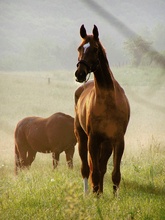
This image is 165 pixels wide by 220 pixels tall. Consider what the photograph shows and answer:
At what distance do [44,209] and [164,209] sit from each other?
1.35 metres

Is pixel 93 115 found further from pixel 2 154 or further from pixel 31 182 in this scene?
pixel 2 154

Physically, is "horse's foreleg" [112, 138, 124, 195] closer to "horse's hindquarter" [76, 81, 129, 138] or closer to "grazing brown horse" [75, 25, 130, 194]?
"grazing brown horse" [75, 25, 130, 194]

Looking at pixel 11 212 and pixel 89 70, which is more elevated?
pixel 89 70

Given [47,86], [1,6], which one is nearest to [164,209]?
Answer: [47,86]

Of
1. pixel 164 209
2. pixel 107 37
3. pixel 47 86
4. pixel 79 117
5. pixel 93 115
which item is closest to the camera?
pixel 164 209

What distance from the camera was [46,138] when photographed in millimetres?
10781

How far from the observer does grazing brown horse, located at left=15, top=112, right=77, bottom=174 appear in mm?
10289

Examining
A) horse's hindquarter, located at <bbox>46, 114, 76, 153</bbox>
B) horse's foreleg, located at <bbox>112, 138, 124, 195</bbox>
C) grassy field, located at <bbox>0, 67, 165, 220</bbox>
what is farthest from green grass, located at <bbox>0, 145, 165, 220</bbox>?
horse's hindquarter, located at <bbox>46, 114, 76, 153</bbox>

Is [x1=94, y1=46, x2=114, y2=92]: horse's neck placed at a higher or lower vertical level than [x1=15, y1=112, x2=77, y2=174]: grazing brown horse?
higher

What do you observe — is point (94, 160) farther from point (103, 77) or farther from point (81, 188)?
point (103, 77)

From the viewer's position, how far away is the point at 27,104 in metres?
31.5

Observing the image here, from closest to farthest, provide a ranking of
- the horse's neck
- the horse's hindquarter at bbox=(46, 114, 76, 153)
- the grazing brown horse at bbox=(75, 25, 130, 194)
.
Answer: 1. the grazing brown horse at bbox=(75, 25, 130, 194)
2. the horse's neck
3. the horse's hindquarter at bbox=(46, 114, 76, 153)

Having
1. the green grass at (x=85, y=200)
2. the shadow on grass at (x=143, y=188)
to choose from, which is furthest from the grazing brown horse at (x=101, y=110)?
the shadow on grass at (x=143, y=188)

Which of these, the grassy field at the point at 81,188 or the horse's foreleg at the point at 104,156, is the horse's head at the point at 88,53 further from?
the horse's foreleg at the point at 104,156
